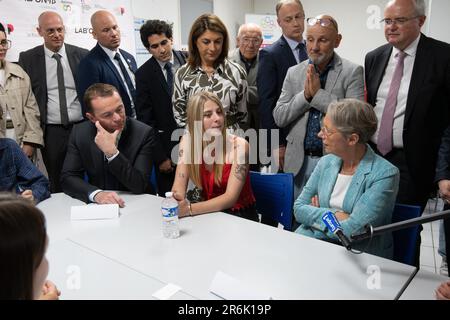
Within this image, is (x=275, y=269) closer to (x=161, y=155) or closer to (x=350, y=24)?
(x=161, y=155)

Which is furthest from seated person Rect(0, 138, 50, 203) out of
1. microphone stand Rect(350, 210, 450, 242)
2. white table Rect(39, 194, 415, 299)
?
microphone stand Rect(350, 210, 450, 242)

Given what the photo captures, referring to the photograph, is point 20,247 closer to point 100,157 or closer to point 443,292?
point 443,292

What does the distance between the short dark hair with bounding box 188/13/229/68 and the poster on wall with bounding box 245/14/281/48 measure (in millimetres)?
4308

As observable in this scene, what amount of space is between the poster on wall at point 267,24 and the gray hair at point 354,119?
17.1 feet

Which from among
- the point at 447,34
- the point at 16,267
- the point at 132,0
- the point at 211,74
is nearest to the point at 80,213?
the point at 16,267

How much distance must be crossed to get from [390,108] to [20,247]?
1987 millimetres

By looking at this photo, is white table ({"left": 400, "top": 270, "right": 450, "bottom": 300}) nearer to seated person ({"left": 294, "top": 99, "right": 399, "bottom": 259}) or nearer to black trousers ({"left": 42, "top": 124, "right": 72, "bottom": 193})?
seated person ({"left": 294, "top": 99, "right": 399, "bottom": 259})

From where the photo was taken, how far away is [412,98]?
2035 mm

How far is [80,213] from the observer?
180 centimetres

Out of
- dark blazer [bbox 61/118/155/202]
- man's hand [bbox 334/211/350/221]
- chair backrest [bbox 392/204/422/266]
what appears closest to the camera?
chair backrest [bbox 392/204/422/266]

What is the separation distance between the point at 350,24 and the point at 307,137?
510 centimetres

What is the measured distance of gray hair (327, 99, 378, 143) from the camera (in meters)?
1.67

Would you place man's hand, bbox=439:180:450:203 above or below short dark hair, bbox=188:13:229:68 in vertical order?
below
